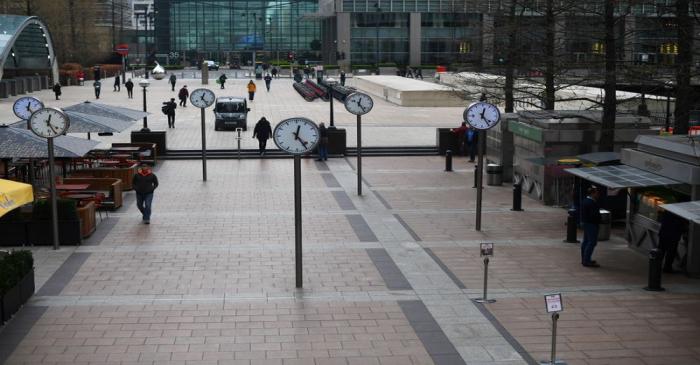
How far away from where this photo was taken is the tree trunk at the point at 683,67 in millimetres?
17672

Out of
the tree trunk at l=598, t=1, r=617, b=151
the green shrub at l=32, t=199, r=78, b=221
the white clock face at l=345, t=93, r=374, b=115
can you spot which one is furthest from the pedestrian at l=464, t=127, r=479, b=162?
the green shrub at l=32, t=199, r=78, b=221

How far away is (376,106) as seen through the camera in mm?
54656

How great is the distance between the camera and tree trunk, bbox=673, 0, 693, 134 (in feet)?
58.0

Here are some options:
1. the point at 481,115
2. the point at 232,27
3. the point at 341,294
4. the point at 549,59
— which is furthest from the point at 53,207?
the point at 232,27

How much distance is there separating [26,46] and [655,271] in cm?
5703

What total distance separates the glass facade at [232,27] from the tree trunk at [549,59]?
4578 inches

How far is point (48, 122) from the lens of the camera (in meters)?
16.5

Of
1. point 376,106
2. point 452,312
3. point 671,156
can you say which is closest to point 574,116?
point 671,156

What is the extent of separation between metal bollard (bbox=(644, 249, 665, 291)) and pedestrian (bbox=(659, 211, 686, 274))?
3.03 feet

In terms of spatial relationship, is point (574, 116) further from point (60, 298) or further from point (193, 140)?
point (193, 140)

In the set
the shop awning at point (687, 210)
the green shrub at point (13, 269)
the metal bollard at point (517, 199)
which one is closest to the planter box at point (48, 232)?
the green shrub at point (13, 269)

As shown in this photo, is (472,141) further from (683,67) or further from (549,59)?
(683,67)

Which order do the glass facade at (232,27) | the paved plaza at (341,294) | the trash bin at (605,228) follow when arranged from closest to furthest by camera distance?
the paved plaza at (341,294)
the trash bin at (605,228)
the glass facade at (232,27)

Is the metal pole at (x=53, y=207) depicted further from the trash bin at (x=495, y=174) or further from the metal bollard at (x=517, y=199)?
the trash bin at (x=495, y=174)
